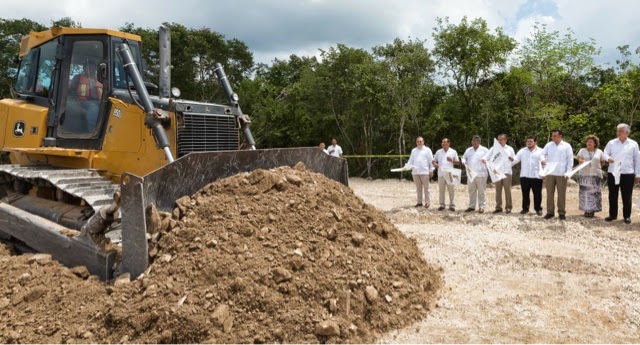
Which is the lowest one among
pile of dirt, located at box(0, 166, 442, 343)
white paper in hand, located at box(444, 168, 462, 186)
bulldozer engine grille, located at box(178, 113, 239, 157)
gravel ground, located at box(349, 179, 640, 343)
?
gravel ground, located at box(349, 179, 640, 343)

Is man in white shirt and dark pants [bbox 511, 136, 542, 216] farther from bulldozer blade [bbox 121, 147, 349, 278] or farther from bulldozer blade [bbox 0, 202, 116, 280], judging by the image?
bulldozer blade [bbox 0, 202, 116, 280]

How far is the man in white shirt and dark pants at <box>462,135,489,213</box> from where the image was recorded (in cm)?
Result: 1017

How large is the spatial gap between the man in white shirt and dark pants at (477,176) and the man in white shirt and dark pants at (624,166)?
7.09ft

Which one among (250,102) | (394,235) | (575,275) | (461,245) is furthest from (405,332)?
(250,102)

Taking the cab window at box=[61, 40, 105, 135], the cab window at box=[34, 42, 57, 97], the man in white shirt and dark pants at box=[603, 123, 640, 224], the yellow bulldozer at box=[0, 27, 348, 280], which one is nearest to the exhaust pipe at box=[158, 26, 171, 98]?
the yellow bulldozer at box=[0, 27, 348, 280]

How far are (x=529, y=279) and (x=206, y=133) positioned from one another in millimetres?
3813

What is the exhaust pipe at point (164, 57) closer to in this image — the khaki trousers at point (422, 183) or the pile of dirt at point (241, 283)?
the pile of dirt at point (241, 283)

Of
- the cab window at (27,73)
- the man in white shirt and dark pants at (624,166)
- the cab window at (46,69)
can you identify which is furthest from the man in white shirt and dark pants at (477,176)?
the cab window at (27,73)

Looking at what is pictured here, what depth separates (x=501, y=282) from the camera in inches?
200

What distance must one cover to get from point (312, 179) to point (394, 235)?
1.00m

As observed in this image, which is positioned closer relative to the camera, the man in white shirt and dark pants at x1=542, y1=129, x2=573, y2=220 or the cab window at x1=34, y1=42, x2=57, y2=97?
the cab window at x1=34, y1=42, x2=57, y2=97

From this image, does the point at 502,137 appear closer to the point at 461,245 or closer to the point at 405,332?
the point at 461,245

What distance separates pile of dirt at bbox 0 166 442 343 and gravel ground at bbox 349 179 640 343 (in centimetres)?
41

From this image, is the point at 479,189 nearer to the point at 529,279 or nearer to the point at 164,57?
the point at 529,279
